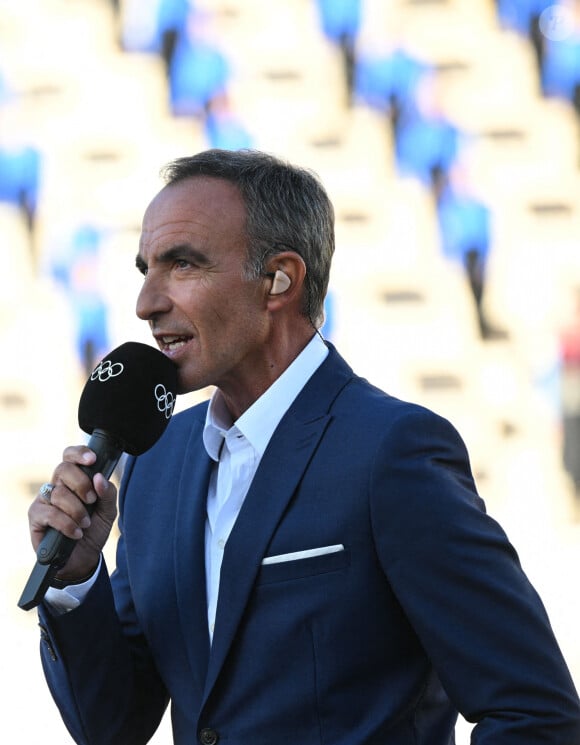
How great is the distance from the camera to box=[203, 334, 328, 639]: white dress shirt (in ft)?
5.26

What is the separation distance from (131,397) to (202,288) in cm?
19

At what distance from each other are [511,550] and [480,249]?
14.5ft

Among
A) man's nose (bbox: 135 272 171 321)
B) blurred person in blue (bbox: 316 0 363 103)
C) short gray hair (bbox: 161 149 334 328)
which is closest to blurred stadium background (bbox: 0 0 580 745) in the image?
blurred person in blue (bbox: 316 0 363 103)

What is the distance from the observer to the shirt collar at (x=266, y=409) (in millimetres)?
1622

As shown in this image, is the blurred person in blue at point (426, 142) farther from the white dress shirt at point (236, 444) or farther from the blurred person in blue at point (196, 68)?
the white dress shirt at point (236, 444)

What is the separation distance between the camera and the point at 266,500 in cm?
Result: 152

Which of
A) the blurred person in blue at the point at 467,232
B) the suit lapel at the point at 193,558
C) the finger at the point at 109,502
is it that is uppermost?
the finger at the point at 109,502

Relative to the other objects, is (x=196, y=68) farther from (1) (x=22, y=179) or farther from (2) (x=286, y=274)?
(2) (x=286, y=274)

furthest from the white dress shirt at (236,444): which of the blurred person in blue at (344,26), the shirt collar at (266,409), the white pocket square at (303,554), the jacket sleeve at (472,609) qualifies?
the blurred person in blue at (344,26)

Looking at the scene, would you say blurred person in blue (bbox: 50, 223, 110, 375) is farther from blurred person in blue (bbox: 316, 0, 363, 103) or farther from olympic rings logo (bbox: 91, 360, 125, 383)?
olympic rings logo (bbox: 91, 360, 125, 383)

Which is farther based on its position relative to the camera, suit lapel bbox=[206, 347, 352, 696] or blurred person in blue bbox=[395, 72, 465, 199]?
blurred person in blue bbox=[395, 72, 465, 199]

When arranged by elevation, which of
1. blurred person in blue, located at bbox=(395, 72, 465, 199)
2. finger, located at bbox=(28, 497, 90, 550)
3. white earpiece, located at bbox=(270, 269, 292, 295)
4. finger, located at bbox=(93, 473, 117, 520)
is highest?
white earpiece, located at bbox=(270, 269, 292, 295)

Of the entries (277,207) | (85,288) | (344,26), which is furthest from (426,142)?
(277,207)

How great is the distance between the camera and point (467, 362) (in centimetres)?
579
